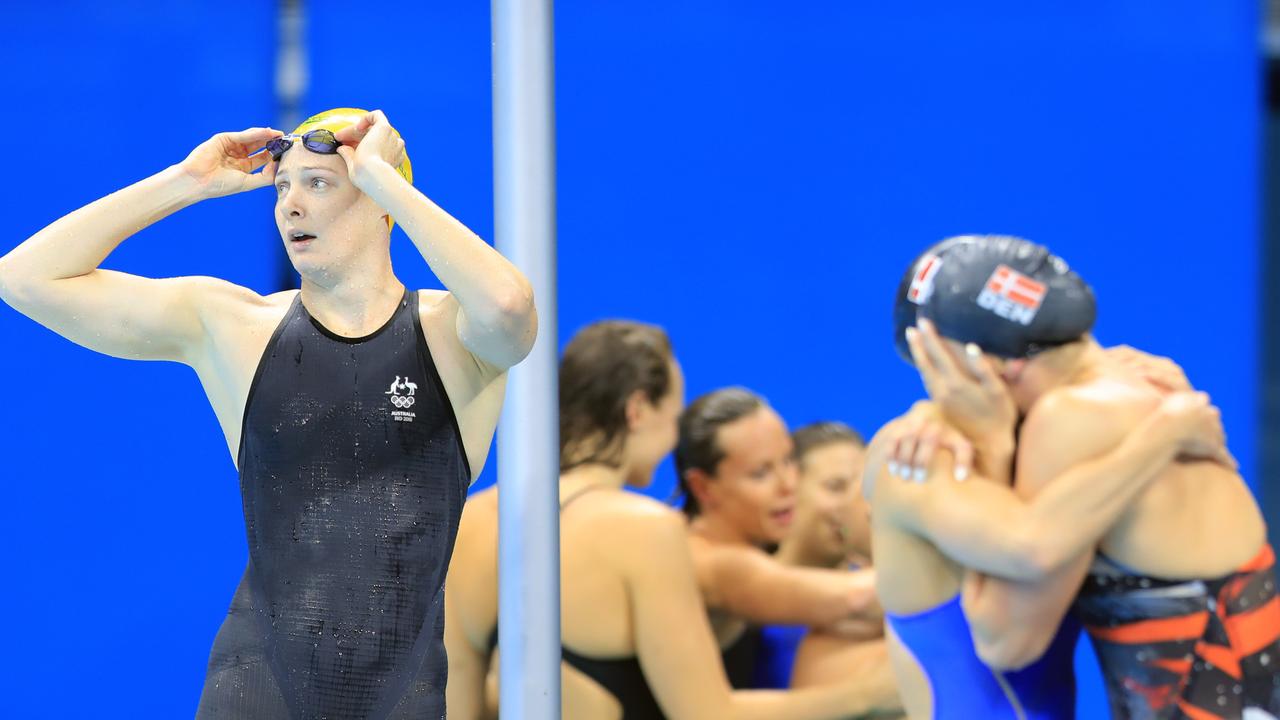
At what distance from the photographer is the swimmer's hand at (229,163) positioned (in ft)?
6.80

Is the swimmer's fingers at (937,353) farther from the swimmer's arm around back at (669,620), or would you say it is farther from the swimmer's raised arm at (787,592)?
the swimmer's raised arm at (787,592)

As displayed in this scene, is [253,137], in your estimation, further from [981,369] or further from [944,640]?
[944,640]

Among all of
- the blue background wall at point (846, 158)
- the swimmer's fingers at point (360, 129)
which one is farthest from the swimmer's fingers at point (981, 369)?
the blue background wall at point (846, 158)

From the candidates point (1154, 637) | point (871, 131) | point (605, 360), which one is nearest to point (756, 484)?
point (605, 360)

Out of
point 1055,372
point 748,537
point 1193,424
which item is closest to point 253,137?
point 1055,372

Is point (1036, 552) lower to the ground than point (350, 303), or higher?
lower

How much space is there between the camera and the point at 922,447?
8.82 ft

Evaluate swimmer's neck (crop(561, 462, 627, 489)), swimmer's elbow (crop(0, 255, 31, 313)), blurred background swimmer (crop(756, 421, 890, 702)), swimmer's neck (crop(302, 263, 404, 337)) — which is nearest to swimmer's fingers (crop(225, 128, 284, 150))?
swimmer's neck (crop(302, 263, 404, 337))

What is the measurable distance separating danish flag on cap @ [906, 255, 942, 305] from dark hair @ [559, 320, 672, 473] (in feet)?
2.63

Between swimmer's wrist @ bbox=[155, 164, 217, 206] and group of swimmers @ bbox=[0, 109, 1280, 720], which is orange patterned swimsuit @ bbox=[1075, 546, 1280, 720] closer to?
group of swimmers @ bbox=[0, 109, 1280, 720]

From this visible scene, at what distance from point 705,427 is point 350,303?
180 centimetres

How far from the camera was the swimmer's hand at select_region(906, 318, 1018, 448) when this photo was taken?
8.89 ft

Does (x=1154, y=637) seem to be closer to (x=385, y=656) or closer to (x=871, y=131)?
(x=385, y=656)

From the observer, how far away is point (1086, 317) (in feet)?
8.93
